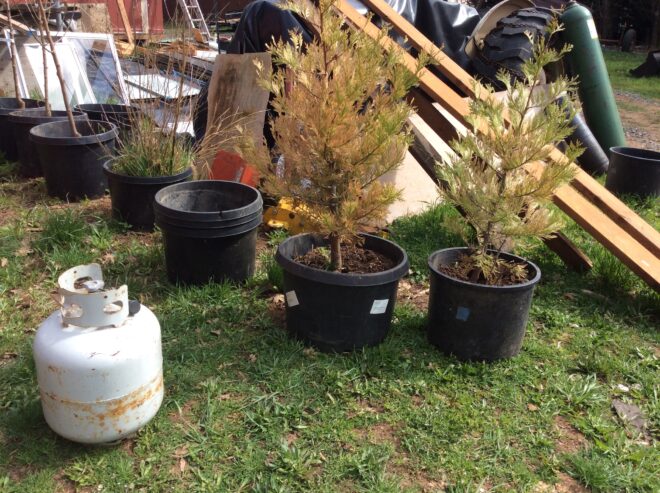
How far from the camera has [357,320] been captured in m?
2.88

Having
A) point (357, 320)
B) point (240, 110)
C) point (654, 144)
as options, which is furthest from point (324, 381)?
point (654, 144)

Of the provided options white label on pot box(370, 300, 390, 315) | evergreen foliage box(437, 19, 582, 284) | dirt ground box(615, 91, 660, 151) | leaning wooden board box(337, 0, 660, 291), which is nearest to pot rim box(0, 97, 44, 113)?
leaning wooden board box(337, 0, 660, 291)

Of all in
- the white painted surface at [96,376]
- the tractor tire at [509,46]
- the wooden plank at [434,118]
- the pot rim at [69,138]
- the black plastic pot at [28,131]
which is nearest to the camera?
the white painted surface at [96,376]

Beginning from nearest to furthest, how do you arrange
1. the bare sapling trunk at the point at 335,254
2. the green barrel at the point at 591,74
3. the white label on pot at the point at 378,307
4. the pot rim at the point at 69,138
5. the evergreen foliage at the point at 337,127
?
the evergreen foliage at the point at 337,127 < the white label on pot at the point at 378,307 < the bare sapling trunk at the point at 335,254 < the pot rim at the point at 69,138 < the green barrel at the point at 591,74

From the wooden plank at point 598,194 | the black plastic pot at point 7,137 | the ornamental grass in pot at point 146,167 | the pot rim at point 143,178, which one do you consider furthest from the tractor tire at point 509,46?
the black plastic pot at point 7,137

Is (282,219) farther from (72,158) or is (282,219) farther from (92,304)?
(92,304)

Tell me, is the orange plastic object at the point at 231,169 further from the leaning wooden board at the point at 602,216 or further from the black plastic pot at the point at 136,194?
the leaning wooden board at the point at 602,216

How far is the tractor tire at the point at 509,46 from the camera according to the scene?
206 inches

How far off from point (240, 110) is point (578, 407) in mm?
3508

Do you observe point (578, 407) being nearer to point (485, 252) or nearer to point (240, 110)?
point (485, 252)

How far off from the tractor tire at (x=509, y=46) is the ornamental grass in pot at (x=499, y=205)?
2503 mm

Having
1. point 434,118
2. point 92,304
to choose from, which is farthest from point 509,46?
point 92,304

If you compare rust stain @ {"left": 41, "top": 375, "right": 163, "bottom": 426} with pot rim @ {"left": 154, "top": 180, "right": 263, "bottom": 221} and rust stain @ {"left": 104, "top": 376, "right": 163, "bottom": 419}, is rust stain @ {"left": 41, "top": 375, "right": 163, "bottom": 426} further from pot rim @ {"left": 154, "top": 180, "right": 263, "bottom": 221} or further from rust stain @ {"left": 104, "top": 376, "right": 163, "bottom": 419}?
pot rim @ {"left": 154, "top": 180, "right": 263, "bottom": 221}

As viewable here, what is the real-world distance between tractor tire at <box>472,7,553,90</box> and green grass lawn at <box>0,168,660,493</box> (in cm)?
234
